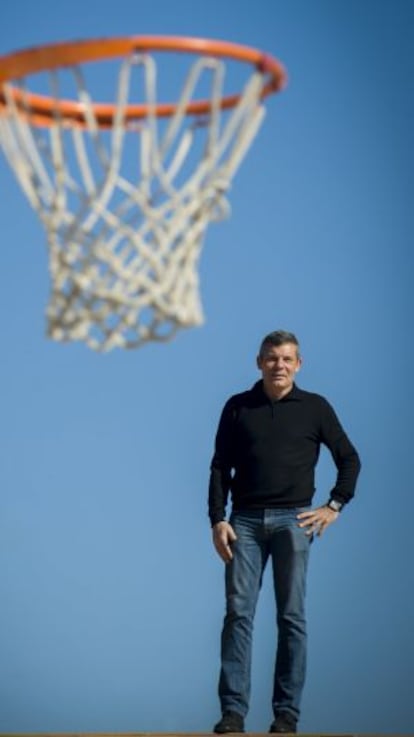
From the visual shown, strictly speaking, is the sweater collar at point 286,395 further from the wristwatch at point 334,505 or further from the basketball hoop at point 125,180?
the basketball hoop at point 125,180

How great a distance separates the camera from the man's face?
19.9 feet

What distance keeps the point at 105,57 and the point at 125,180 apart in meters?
0.44

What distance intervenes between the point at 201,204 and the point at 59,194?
496 millimetres

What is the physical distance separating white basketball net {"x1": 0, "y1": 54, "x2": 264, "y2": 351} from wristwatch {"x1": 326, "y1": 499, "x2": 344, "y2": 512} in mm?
1328

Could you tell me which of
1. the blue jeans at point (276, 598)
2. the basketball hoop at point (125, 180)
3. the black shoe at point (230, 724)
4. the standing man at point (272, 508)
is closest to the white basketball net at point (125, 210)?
the basketball hoop at point (125, 180)

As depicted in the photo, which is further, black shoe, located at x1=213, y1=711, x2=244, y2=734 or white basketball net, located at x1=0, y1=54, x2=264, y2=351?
black shoe, located at x1=213, y1=711, x2=244, y2=734

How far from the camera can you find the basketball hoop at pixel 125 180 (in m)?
5.01

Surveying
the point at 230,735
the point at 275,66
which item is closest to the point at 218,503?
the point at 230,735

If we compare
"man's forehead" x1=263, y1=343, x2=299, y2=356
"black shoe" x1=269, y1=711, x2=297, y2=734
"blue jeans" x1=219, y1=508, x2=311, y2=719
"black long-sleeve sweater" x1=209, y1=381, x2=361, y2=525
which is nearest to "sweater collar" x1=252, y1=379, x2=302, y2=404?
"black long-sleeve sweater" x1=209, y1=381, x2=361, y2=525

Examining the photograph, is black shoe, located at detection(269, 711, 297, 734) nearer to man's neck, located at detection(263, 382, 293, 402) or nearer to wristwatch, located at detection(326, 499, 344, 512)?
wristwatch, located at detection(326, 499, 344, 512)

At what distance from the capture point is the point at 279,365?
606 cm

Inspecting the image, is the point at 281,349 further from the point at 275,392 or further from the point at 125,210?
the point at 125,210

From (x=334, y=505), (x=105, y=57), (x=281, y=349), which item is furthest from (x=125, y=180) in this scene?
(x=334, y=505)

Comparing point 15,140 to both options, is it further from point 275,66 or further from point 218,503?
point 218,503
